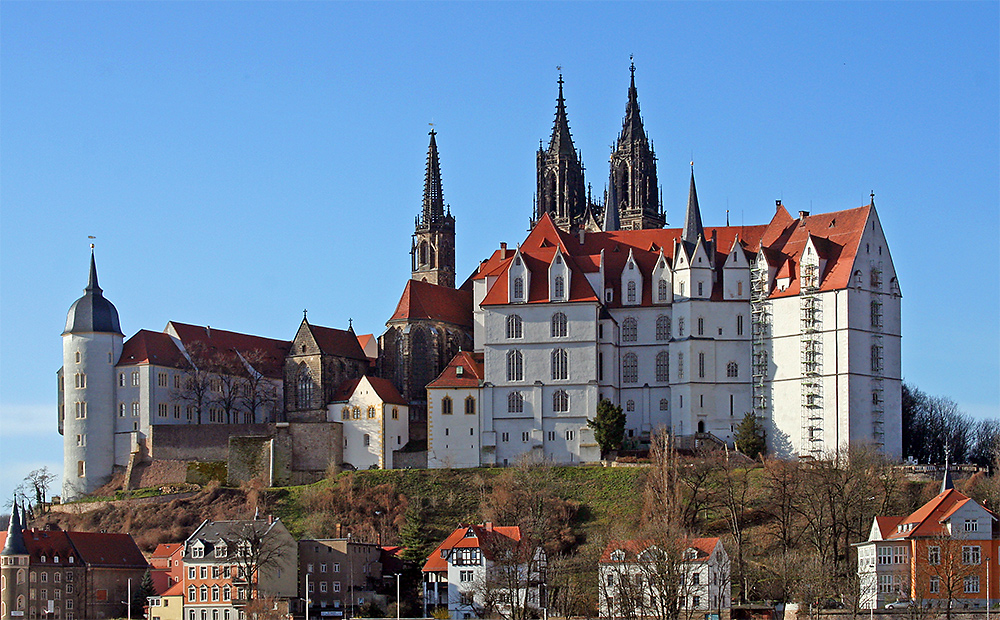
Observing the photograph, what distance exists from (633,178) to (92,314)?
46.9 meters

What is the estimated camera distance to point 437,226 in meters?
145

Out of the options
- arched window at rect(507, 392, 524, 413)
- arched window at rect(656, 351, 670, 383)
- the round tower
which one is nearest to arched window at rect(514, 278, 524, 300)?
arched window at rect(507, 392, 524, 413)

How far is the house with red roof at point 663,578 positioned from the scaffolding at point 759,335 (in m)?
24.7

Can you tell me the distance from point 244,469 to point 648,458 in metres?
24.1

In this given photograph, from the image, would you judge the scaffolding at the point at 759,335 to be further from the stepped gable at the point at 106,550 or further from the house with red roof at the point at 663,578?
the stepped gable at the point at 106,550

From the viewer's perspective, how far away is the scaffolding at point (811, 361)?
368 ft

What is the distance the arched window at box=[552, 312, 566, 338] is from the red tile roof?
2553 cm

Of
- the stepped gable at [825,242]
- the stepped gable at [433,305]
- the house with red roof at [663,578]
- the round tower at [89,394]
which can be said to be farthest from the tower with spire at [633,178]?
the house with red roof at [663,578]

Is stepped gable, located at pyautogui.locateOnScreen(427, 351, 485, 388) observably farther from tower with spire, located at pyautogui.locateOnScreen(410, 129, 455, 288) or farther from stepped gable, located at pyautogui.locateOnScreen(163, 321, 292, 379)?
tower with spire, located at pyautogui.locateOnScreen(410, 129, 455, 288)

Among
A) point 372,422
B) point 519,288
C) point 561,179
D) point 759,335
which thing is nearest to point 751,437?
point 759,335

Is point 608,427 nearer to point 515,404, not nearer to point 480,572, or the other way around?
point 515,404

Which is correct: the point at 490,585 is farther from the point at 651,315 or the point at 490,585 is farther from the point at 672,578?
the point at 651,315

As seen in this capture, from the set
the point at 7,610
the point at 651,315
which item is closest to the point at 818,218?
the point at 651,315

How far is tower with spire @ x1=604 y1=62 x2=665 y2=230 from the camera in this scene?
150m
